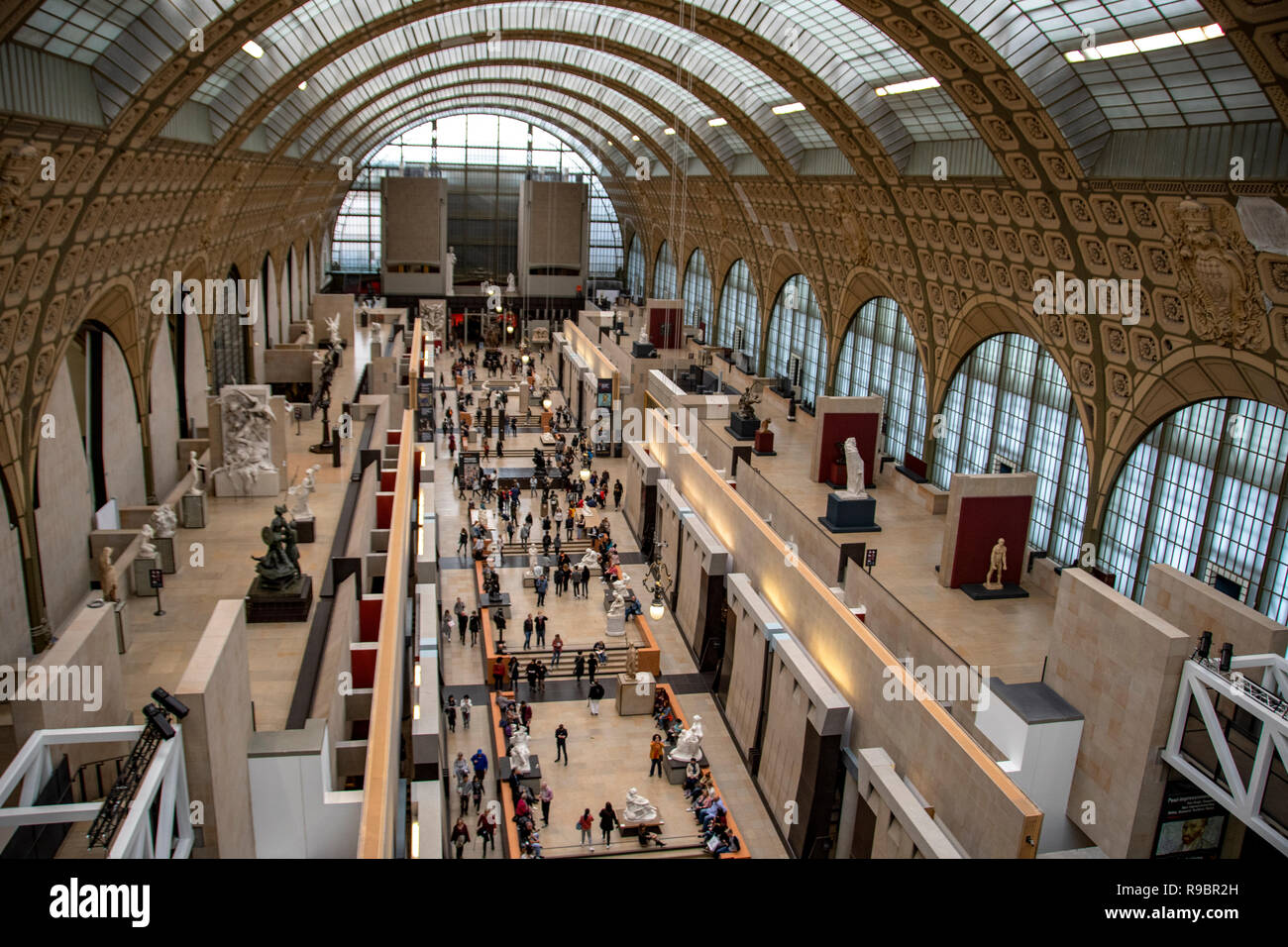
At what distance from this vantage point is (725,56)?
32062 millimetres

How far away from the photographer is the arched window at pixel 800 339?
40.4 metres

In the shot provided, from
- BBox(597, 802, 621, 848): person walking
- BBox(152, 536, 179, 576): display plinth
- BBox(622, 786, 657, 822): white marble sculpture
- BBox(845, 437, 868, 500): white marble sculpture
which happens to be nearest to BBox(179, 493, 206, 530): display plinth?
BBox(152, 536, 179, 576): display plinth

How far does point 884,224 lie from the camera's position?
29844 mm

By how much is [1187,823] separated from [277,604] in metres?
13.9

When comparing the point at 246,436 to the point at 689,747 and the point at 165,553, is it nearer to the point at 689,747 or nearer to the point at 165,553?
the point at 165,553

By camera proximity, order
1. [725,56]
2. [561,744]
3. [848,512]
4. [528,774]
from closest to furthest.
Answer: [528,774] < [561,744] < [848,512] < [725,56]

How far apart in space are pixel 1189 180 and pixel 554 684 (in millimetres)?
16731

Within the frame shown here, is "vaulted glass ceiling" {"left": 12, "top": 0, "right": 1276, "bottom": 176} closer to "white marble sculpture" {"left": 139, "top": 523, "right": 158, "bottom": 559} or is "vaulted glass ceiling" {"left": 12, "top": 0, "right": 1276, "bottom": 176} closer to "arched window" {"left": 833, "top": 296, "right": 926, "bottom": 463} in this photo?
"arched window" {"left": 833, "top": 296, "right": 926, "bottom": 463}

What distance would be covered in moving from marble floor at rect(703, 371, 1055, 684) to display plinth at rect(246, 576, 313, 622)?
1031 centimetres

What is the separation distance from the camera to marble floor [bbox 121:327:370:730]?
13.8 meters

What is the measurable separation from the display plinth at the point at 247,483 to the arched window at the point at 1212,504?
62.7ft

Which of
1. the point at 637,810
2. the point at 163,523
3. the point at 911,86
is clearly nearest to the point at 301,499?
the point at 163,523
